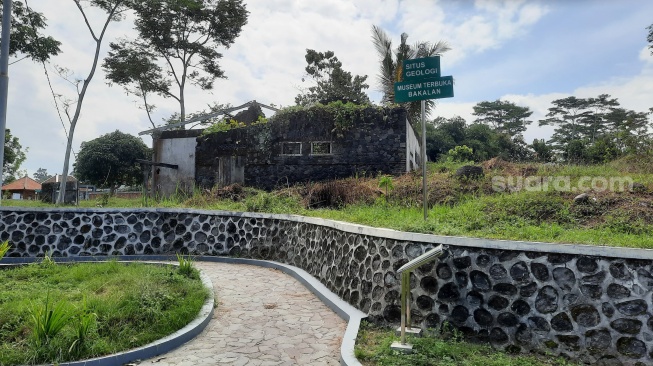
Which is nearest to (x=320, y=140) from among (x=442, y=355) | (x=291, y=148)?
(x=291, y=148)

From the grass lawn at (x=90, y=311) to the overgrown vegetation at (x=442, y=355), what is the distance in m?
2.39

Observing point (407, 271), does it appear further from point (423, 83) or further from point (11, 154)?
point (11, 154)

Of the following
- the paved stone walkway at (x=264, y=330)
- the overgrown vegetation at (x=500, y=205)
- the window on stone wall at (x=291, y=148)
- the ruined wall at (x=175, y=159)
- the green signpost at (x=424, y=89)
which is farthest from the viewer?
the ruined wall at (x=175, y=159)

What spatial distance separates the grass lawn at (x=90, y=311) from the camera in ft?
13.7

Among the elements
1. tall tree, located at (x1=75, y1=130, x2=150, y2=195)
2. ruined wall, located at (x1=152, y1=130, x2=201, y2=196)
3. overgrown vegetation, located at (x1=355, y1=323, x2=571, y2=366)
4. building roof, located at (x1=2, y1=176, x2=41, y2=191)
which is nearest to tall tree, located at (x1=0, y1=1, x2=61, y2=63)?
ruined wall, located at (x1=152, y1=130, x2=201, y2=196)

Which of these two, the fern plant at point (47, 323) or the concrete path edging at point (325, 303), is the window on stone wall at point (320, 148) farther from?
the fern plant at point (47, 323)

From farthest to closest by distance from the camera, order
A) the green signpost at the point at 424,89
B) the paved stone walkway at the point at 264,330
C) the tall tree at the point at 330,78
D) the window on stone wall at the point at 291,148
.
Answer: the tall tree at the point at 330,78 < the window on stone wall at the point at 291,148 < the green signpost at the point at 424,89 < the paved stone walkway at the point at 264,330

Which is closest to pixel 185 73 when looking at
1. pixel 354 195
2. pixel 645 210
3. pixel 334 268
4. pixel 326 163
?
pixel 326 163

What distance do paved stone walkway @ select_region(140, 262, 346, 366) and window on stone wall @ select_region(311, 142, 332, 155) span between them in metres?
7.83

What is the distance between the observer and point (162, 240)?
1059 cm

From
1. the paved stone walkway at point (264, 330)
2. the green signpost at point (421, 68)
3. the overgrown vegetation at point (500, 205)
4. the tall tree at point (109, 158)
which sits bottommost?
the paved stone walkway at point (264, 330)

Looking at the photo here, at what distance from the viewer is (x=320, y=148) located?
15.7m

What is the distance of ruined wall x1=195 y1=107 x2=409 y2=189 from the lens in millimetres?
14188

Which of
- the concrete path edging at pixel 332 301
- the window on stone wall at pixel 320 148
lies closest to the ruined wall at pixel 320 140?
the window on stone wall at pixel 320 148
